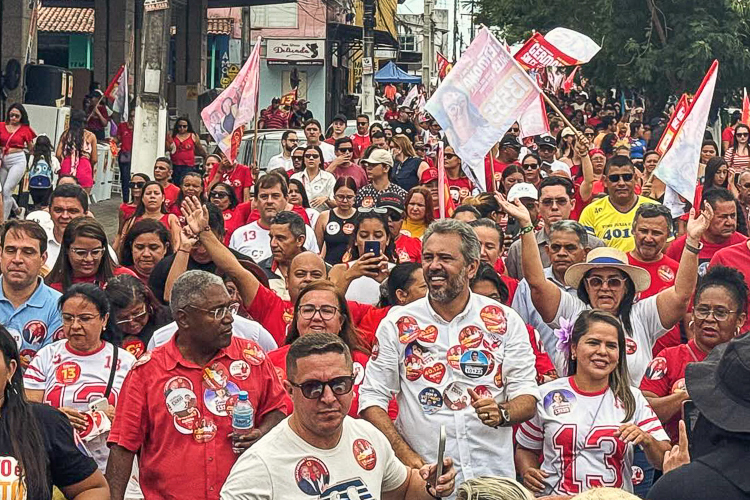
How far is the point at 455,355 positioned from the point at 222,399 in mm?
1011

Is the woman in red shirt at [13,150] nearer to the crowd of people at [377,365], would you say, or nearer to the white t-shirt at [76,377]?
the crowd of people at [377,365]

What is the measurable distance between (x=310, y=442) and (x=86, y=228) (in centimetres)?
352

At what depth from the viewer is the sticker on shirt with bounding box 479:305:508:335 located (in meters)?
5.93

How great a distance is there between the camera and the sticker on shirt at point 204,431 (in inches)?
220

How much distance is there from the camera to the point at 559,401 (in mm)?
6230

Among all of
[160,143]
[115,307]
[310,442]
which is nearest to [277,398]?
[310,442]

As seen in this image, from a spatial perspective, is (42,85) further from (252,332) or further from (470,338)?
(470,338)

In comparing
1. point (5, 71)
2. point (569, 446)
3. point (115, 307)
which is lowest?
point (569, 446)

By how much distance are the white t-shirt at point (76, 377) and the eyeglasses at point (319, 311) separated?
34.8 inches

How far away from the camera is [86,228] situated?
25.5ft

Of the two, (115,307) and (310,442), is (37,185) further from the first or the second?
(310,442)

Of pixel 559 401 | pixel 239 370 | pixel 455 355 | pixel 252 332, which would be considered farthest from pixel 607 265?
pixel 239 370

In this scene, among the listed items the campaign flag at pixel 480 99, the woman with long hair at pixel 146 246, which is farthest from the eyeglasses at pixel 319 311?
the campaign flag at pixel 480 99

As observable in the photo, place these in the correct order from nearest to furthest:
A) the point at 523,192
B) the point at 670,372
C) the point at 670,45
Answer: the point at 670,372, the point at 523,192, the point at 670,45
